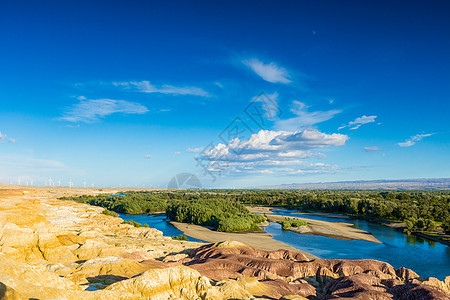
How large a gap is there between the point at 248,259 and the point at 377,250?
41.7m

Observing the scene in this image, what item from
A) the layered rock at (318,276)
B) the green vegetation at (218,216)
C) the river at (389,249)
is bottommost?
the river at (389,249)

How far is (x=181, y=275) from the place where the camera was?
20.3 m

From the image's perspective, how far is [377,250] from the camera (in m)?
61.2

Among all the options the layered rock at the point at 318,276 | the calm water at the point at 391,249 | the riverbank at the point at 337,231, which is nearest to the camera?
the layered rock at the point at 318,276

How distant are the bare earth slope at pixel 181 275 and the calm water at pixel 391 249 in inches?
944

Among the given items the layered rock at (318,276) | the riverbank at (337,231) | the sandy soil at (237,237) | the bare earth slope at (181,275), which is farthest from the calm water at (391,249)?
the bare earth slope at (181,275)

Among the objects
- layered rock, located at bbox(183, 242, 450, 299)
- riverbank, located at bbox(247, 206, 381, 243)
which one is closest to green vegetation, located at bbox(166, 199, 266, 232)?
riverbank, located at bbox(247, 206, 381, 243)

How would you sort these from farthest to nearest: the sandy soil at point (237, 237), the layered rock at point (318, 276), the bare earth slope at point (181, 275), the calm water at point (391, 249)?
the sandy soil at point (237, 237), the calm water at point (391, 249), the layered rock at point (318, 276), the bare earth slope at point (181, 275)

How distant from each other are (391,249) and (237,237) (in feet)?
119

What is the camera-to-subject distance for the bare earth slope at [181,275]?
56.5ft

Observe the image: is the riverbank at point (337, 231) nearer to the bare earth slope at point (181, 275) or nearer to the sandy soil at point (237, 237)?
the sandy soil at point (237, 237)

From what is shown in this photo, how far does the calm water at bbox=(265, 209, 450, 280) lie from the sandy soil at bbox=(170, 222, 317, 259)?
152 inches

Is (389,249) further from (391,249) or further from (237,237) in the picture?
(237,237)

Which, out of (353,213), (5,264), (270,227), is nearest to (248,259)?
(5,264)
